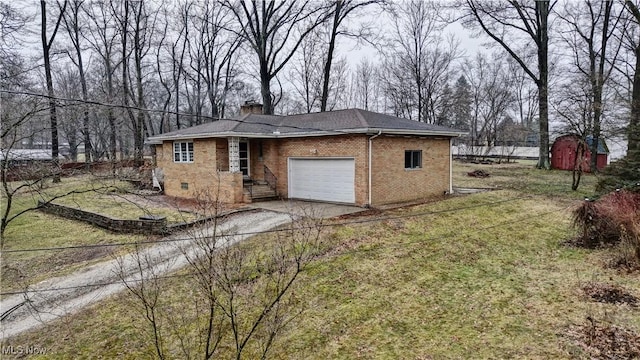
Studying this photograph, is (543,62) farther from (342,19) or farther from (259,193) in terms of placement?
(259,193)

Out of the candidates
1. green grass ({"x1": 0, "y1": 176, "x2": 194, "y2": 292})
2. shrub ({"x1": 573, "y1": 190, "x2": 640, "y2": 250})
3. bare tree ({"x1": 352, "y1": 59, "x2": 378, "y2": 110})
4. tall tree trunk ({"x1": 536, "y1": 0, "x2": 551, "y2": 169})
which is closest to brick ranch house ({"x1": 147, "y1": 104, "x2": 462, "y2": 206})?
green grass ({"x1": 0, "y1": 176, "x2": 194, "y2": 292})

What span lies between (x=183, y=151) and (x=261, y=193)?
479 cm

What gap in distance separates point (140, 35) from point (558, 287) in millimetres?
32313

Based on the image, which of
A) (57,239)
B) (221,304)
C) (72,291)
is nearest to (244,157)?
(57,239)

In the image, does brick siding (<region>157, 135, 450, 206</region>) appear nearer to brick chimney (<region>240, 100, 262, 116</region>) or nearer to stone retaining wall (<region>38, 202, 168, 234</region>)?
stone retaining wall (<region>38, 202, 168, 234</region>)

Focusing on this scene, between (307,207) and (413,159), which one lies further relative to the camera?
(413,159)

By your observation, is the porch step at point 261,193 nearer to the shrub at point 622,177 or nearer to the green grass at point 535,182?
the green grass at point 535,182

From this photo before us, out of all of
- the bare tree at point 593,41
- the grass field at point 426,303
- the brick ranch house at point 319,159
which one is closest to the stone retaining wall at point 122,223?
the brick ranch house at point 319,159

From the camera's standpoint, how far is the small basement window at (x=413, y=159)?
49.2 ft

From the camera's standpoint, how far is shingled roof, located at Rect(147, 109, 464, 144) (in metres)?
13.8

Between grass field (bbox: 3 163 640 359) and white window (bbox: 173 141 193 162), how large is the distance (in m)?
9.00

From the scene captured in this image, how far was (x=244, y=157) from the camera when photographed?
16531mm

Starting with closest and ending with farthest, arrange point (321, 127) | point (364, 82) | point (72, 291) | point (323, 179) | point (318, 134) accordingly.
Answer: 1. point (72, 291)
2. point (318, 134)
3. point (323, 179)
4. point (321, 127)
5. point (364, 82)

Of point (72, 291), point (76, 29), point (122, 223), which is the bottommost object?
point (72, 291)
